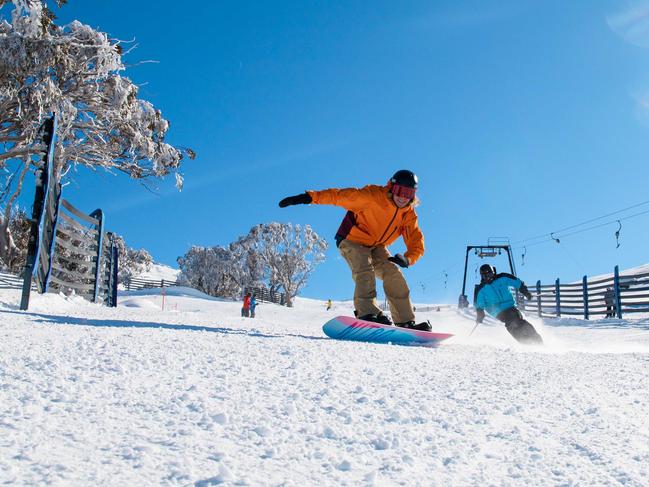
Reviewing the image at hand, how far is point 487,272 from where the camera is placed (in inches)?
218

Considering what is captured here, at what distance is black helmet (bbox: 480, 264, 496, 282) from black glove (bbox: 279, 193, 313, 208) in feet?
8.08

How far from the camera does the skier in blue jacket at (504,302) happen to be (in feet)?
15.5

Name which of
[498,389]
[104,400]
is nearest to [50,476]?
[104,400]

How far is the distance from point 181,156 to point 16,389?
54.9ft

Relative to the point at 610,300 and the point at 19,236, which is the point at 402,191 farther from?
the point at 19,236

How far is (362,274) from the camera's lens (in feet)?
13.6

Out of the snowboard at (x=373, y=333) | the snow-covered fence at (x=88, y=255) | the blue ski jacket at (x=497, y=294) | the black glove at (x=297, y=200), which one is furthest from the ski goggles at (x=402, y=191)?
the snow-covered fence at (x=88, y=255)

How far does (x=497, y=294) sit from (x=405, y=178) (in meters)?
1.82

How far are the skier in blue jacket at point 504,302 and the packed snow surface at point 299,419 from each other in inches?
99.1

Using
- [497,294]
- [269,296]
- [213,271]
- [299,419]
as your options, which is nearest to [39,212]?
[299,419]

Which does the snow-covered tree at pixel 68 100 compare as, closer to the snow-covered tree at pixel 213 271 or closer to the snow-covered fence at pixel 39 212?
the snow-covered fence at pixel 39 212

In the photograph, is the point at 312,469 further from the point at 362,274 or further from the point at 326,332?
the point at 362,274

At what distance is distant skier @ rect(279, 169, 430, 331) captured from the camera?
13.5ft

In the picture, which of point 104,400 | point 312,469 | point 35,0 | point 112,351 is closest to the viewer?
point 312,469
